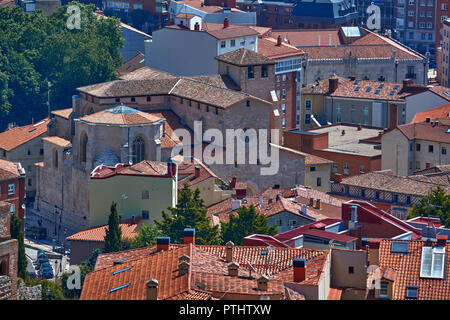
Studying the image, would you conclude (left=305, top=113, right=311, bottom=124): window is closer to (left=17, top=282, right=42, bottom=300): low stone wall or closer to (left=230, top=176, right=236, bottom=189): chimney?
(left=230, top=176, right=236, bottom=189): chimney

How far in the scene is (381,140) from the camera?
9888 centimetres

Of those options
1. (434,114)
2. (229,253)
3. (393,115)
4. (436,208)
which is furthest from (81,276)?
(393,115)

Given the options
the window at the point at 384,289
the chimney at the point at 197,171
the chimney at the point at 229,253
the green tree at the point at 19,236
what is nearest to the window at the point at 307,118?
the chimney at the point at 197,171

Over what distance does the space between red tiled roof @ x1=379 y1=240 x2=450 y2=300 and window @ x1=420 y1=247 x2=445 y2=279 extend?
4.9 inches

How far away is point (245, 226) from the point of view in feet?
222

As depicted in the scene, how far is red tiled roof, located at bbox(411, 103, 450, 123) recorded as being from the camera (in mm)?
102875

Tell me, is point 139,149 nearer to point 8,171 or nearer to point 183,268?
point 8,171

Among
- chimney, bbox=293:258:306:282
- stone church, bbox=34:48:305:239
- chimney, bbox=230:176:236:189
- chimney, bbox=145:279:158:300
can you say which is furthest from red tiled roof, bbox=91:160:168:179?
chimney, bbox=145:279:158:300

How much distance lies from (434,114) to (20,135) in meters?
28.4

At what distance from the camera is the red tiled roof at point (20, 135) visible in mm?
100062

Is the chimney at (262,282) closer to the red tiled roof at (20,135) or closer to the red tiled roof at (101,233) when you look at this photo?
the red tiled roof at (101,233)

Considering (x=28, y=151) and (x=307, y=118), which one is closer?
(x=28, y=151)
